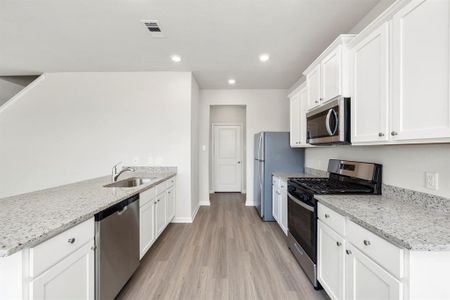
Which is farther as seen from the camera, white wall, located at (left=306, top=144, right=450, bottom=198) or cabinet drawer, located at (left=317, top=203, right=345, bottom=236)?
cabinet drawer, located at (left=317, top=203, right=345, bottom=236)

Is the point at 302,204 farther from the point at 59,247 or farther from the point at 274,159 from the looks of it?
the point at 59,247

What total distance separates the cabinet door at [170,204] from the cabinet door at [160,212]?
0.20m

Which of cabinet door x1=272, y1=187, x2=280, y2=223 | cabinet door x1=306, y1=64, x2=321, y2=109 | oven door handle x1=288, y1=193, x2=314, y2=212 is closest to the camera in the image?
oven door handle x1=288, y1=193, x2=314, y2=212

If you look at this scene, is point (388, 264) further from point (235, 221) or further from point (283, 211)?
point (235, 221)

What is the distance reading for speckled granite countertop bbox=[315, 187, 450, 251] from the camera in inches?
39.8

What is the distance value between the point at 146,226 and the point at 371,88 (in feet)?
8.14

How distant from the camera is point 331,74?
2.13 meters

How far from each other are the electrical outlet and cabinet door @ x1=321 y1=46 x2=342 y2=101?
893 millimetres

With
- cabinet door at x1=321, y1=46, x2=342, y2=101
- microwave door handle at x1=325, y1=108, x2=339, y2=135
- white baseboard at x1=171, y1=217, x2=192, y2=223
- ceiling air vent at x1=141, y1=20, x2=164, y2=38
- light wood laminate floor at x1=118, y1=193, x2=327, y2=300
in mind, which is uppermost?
ceiling air vent at x1=141, y1=20, x2=164, y2=38

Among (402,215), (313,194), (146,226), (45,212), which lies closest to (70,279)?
(45,212)

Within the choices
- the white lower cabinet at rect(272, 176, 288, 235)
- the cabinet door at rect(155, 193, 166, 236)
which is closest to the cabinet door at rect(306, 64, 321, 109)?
the white lower cabinet at rect(272, 176, 288, 235)

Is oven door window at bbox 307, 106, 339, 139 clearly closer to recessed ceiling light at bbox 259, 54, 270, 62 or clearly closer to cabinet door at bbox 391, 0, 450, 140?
cabinet door at bbox 391, 0, 450, 140

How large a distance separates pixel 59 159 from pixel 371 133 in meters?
4.53

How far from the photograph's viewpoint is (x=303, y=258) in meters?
2.27
